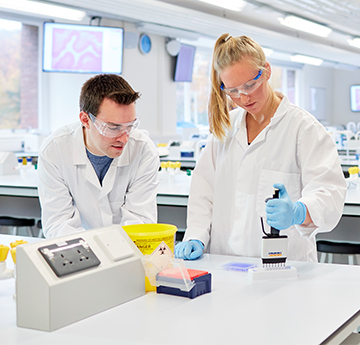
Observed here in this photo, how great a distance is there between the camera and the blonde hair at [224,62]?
176 centimetres

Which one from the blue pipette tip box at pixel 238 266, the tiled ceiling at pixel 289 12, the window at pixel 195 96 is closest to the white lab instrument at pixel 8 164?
the blue pipette tip box at pixel 238 266

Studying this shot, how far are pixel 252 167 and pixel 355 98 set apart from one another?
13.5 metres

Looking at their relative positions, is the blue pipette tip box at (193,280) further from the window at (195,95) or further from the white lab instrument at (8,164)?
the window at (195,95)

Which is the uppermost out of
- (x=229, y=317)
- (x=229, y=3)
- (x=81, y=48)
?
(x=229, y=3)

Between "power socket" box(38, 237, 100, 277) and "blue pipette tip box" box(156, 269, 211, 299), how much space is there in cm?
22

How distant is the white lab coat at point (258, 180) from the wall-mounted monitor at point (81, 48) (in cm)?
465

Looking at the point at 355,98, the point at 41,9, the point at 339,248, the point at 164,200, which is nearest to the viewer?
the point at 339,248

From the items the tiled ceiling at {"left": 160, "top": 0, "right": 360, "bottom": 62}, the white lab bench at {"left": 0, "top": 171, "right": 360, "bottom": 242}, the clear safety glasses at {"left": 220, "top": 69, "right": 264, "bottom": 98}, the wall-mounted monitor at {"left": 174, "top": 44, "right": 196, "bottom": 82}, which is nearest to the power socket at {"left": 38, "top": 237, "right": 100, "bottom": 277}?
the clear safety glasses at {"left": 220, "top": 69, "right": 264, "bottom": 98}

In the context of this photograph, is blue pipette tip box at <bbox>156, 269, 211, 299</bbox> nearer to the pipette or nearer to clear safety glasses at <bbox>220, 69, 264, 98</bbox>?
the pipette

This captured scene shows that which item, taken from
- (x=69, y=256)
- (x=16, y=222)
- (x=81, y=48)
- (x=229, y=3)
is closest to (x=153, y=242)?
(x=69, y=256)

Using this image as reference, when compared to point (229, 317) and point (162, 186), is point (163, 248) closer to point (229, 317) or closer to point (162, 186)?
point (229, 317)

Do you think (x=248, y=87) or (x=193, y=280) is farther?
(x=248, y=87)

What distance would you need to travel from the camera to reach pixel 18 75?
6.92 m

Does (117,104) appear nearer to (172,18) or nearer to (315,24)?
(172,18)
